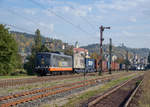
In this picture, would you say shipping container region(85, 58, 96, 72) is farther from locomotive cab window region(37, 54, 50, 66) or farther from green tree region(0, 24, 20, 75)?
locomotive cab window region(37, 54, 50, 66)

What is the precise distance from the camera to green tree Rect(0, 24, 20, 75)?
4156cm

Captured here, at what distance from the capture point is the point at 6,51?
138 ft

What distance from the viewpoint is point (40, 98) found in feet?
46.2

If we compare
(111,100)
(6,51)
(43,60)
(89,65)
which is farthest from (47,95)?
(89,65)

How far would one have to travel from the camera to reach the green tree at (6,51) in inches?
1636

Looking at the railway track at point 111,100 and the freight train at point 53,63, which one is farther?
the freight train at point 53,63

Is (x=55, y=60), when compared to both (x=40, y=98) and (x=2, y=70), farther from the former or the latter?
(x=40, y=98)

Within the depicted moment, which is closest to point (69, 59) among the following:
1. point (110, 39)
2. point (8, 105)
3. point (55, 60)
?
point (55, 60)

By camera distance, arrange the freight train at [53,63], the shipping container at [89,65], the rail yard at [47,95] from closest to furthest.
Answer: the rail yard at [47,95] → the freight train at [53,63] → the shipping container at [89,65]

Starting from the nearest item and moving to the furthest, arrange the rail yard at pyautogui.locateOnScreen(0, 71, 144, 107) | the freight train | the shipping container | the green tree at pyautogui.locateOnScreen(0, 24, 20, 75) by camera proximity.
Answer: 1. the rail yard at pyautogui.locateOnScreen(0, 71, 144, 107)
2. the freight train
3. the green tree at pyautogui.locateOnScreen(0, 24, 20, 75)
4. the shipping container

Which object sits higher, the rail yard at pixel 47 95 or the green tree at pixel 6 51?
the green tree at pixel 6 51

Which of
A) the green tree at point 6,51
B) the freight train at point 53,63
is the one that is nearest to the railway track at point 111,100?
the freight train at point 53,63

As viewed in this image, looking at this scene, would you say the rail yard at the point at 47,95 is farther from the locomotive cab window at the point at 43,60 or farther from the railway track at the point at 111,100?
the locomotive cab window at the point at 43,60

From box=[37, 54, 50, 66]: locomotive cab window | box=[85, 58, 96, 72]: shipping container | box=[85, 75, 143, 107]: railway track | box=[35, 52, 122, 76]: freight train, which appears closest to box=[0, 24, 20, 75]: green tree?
box=[35, 52, 122, 76]: freight train
